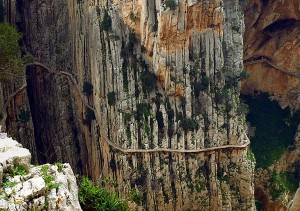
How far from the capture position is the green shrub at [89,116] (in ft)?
103

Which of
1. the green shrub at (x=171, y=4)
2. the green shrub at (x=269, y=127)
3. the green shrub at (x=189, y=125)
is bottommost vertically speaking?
the green shrub at (x=269, y=127)

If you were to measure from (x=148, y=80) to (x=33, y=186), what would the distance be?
684 inches

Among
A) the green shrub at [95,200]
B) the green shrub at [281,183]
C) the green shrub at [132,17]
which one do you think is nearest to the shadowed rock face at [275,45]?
the green shrub at [281,183]

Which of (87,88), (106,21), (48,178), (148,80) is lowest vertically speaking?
(48,178)

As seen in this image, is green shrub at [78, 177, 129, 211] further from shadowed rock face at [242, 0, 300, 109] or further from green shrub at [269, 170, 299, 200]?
shadowed rock face at [242, 0, 300, 109]

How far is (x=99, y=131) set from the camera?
3070 centimetres

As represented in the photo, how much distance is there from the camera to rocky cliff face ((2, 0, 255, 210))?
92.5ft

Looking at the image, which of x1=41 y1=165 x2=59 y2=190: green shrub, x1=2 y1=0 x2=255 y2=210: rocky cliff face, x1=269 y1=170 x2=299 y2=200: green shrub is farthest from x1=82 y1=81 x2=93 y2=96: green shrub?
x1=41 y1=165 x2=59 y2=190: green shrub

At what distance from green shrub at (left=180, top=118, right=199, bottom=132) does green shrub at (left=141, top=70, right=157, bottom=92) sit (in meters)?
2.83

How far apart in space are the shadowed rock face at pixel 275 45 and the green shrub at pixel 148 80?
35.1 feet

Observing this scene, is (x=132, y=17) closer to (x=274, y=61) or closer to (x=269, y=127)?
(x=274, y=61)

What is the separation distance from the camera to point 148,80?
28.5 m

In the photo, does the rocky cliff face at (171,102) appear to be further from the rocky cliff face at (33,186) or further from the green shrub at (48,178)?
the green shrub at (48,178)

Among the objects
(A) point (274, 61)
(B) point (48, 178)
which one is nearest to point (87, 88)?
(A) point (274, 61)
